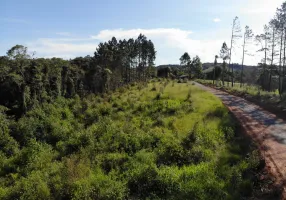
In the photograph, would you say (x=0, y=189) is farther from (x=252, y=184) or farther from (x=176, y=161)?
(x=252, y=184)

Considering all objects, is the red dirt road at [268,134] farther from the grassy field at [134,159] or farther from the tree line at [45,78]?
the tree line at [45,78]

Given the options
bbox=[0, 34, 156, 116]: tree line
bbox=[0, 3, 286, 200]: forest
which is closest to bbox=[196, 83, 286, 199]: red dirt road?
bbox=[0, 3, 286, 200]: forest

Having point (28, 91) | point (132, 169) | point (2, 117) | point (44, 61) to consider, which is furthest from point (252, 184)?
point (44, 61)

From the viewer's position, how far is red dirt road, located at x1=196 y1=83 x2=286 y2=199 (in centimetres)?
984

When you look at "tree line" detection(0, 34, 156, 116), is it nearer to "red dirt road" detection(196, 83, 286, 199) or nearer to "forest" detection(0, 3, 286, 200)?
"forest" detection(0, 3, 286, 200)

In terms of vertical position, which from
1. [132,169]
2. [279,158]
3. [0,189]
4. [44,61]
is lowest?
[0,189]

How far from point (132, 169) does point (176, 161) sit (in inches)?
88.1

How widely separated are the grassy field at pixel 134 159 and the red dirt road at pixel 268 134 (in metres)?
0.71

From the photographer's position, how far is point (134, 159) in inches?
487

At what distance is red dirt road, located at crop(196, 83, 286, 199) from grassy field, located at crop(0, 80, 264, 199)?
0.71m

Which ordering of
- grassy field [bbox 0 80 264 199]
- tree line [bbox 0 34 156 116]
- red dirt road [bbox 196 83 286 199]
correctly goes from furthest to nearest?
tree line [bbox 0 34 156 116]
red dirt road [bbox 196 83 286 199]
grassy field [bbox 0 80 264 199]

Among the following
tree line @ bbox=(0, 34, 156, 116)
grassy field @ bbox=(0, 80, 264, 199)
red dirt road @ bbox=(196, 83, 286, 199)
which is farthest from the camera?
tree line @ bbox=(0, 34, 156, 116)

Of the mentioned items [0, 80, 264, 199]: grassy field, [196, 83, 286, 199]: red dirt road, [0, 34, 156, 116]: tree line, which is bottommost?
[0, 80, 264, 199]: grassy field

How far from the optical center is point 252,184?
896cm
